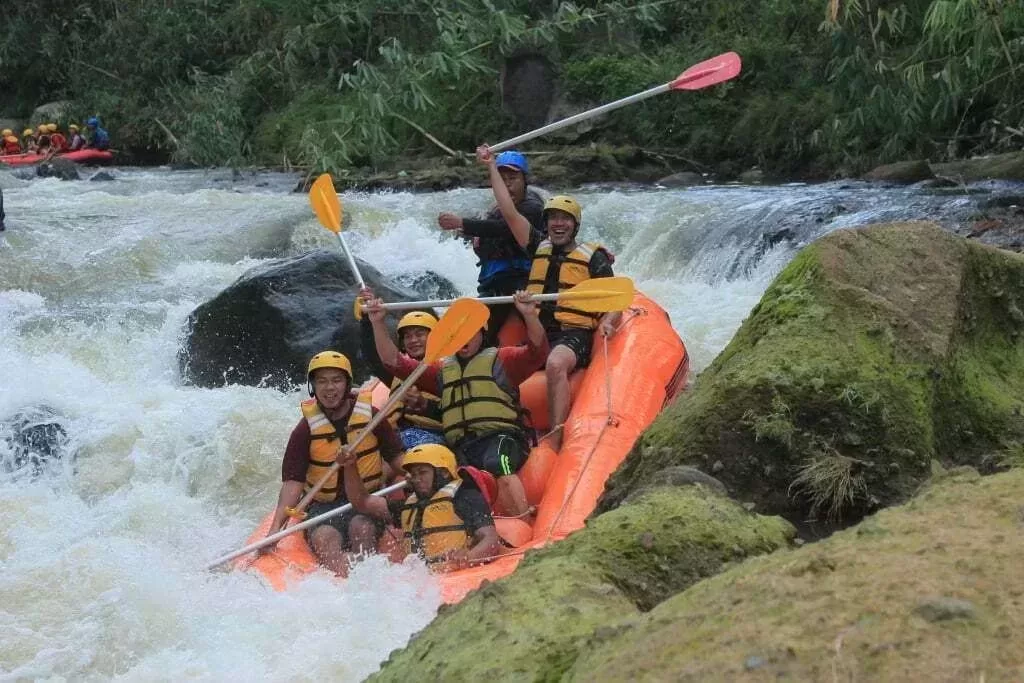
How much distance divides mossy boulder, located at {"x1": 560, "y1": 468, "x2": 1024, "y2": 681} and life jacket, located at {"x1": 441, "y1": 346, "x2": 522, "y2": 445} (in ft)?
8.07

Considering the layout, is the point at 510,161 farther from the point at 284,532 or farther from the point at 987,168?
the point at 987,168

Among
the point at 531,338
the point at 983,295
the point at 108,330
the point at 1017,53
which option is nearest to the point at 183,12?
the point at 108,330

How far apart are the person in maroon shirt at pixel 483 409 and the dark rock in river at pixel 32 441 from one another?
205cm

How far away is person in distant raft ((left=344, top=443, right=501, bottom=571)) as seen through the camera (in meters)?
3.54

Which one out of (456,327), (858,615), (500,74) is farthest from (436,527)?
(500,74)

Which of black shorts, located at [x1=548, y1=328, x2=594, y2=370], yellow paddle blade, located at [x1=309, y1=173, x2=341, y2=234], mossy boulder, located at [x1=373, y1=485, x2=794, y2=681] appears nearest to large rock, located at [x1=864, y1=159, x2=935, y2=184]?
Answer: black shorts, located at [x1=548, y1=328, x2=594, y2=370]

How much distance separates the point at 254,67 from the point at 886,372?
14.4 m

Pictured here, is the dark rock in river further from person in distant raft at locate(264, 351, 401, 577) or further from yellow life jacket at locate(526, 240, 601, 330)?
Result: yellow life jacket at locate(526, 240, 601, 330)

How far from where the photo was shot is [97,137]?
17156mm

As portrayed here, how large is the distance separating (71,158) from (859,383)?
51.0 ft

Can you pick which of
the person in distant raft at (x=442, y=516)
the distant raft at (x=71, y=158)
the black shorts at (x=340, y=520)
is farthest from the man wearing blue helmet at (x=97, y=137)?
the person in distant raft at (x=442, y=516)

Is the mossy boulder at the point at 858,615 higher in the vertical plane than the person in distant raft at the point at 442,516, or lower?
higher

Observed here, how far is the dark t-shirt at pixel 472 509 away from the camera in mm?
3576

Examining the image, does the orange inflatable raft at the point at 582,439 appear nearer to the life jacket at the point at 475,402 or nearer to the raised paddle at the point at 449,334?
the life jacket at the point at 475,402
